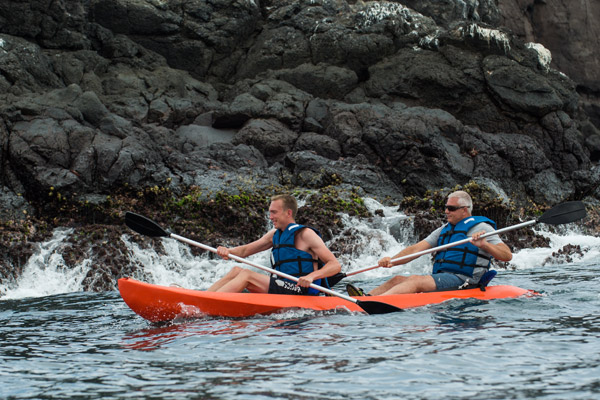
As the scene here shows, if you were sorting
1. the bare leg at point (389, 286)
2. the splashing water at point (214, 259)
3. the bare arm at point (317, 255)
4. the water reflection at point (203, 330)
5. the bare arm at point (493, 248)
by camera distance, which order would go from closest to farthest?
the water reflection at point (203, 330) < the bare arm at point (317, 255) < the bare arm at point (493, 248) < the bare leg at point (389, 286) < the splashing water at point (214, 259)

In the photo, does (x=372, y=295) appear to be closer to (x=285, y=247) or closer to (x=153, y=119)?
(x=285, y=247)

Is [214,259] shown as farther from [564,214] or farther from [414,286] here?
[564,214]

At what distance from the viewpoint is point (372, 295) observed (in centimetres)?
659

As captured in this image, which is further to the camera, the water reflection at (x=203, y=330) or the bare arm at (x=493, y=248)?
the bare arm at (x=493, y=248)

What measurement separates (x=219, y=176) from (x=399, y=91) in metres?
7.93

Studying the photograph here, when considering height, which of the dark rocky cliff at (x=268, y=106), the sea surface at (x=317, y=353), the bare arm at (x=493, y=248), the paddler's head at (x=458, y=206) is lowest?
the sea surface at (x=317, y=353)

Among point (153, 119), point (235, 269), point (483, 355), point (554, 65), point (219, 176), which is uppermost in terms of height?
point (554, 65)

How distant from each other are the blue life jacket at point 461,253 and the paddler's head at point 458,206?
61 millimetres

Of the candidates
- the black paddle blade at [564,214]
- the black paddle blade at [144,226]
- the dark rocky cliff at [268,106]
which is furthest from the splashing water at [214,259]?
the black paddle blade at [564,214]

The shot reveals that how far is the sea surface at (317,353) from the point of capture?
3.49 metres

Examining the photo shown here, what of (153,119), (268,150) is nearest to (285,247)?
(268,150)

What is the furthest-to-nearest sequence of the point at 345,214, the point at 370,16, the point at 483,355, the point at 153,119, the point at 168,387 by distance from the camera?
the point at 370,16 → the point at 153,119 → the point at 345,214 → the point at 483,355 → the point at 168,387

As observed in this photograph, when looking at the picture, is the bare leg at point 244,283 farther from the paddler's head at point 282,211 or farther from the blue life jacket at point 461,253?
the blue life jacket at point 461,253

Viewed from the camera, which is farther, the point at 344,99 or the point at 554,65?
the point at 554,65
